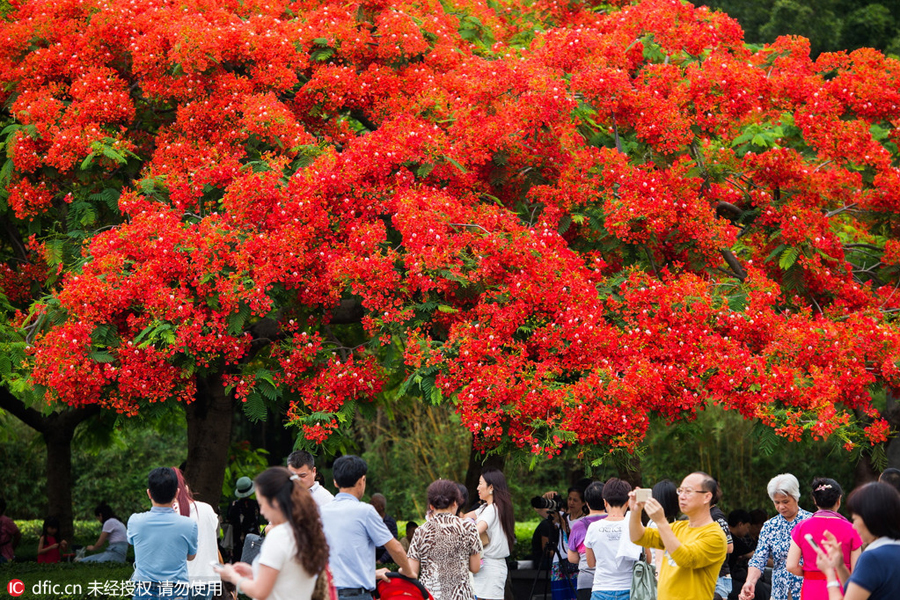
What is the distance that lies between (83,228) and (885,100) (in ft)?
28.3

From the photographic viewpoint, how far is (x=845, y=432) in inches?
330

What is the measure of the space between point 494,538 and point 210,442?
206 inches

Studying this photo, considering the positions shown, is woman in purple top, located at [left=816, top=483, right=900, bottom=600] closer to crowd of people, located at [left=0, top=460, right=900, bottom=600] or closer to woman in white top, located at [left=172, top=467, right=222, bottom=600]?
crowd of people, located at [left=0, top=460, right=900, bottom=600]

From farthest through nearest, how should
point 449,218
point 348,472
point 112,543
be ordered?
point 112,543 < point 449,218 < point 348,472

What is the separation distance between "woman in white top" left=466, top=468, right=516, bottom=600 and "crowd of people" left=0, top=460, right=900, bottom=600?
0.03 feet

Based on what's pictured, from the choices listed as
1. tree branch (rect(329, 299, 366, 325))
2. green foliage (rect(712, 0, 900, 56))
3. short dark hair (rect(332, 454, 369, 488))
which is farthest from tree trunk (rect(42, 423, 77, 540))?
green foliage (rect(712, 0, 900, 56))

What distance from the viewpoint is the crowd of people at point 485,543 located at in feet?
13.1

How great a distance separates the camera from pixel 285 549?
3.98 meters

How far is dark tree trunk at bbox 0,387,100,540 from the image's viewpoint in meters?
12.8

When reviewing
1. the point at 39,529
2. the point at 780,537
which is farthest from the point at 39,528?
the point at 780,537

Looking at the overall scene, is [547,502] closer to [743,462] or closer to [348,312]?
[348,312]

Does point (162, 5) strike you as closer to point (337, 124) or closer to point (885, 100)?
Result: point (337, 124)

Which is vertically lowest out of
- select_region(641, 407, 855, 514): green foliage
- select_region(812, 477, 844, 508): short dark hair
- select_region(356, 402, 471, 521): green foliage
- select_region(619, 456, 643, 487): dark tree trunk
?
select_region(356, 402, 471, 521): green foliage

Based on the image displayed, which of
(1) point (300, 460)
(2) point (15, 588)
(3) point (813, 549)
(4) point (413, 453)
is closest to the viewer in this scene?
(3) point (813, 549)
